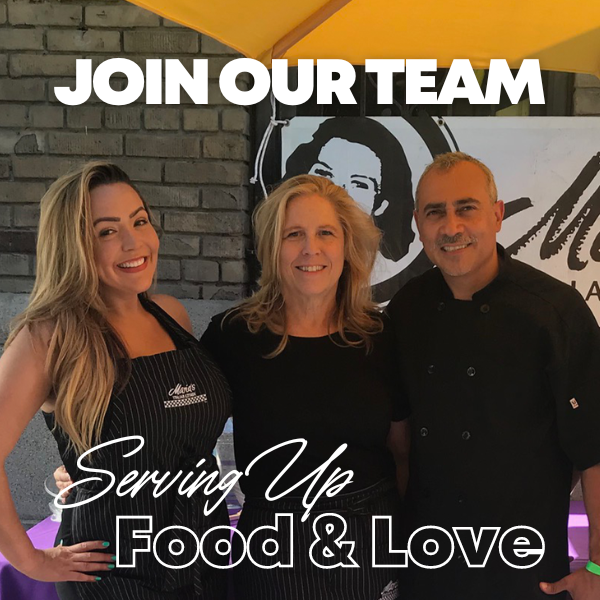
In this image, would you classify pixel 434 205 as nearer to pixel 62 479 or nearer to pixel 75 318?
pixel 75 318

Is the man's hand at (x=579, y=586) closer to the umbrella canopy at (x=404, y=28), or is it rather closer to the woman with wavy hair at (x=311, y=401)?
the woman with wavy hair at (x=311, y=401)

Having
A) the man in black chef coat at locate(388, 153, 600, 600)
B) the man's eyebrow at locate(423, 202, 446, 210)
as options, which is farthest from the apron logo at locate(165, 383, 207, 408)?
the man's eyebrow at locate(423, 202, 446, 210)

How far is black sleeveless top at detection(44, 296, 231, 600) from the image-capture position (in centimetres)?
169

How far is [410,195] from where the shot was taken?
344cm

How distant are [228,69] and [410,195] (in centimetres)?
117

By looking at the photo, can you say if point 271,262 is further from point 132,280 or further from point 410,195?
point 410,195

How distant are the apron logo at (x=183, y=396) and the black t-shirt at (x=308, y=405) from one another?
0.55 feet

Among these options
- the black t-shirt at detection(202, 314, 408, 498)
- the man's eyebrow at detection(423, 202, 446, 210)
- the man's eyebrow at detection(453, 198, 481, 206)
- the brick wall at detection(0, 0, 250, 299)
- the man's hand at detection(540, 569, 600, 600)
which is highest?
the brick wall at detection(0, 0, 250, 299)

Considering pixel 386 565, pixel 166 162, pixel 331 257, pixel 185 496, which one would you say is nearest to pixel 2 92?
pixel 166 162

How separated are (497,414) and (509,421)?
0.04 metres

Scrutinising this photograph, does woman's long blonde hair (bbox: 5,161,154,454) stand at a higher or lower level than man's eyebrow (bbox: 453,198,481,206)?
lower

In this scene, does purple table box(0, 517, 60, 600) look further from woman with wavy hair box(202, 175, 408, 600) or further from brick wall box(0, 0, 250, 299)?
brick wall box(0, 0, 250, 299)

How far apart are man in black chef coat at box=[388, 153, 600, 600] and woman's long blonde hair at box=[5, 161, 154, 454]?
930 millimetres

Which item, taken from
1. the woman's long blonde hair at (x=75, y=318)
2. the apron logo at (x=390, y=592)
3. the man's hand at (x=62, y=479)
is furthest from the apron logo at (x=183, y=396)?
the apron logo at (x=390, y=592)
